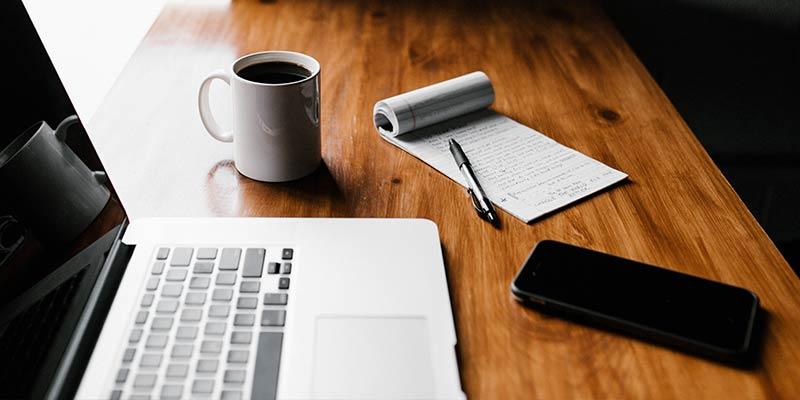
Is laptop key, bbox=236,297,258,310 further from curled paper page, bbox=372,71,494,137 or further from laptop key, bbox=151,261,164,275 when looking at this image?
curled paper page, bbox=372,71,494,137

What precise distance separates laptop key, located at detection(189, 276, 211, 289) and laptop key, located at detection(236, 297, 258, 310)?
0.04m

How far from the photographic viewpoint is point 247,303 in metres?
0.59

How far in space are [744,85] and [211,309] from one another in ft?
4.47

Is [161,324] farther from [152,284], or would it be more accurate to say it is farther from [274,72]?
[274,72]

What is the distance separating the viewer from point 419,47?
1185mm

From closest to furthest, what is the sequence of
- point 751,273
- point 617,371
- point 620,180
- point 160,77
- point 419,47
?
point 617,371, point 751,273, point 620,180, point 160,77, point 419,47

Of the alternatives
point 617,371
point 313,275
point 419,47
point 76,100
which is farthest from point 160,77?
point 617,371

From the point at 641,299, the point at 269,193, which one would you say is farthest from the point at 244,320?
the point at 641,299

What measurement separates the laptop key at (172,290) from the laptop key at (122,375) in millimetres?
82

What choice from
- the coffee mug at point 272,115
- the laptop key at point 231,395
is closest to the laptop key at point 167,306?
the laptop key at point 231,395

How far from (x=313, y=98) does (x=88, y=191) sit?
25 cm

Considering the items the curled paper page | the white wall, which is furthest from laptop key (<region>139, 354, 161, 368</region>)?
the white wall

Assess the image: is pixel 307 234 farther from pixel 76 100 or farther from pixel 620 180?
pixel 76 100

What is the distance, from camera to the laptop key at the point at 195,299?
1.93ft
